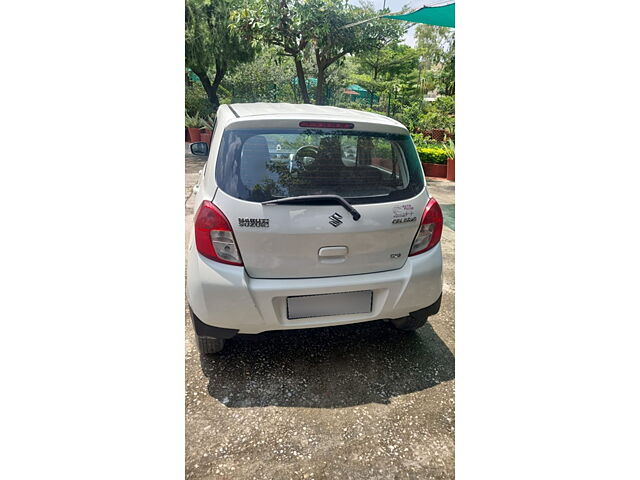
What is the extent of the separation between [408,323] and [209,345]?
123 cm

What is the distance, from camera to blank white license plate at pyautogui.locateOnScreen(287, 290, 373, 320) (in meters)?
1.79

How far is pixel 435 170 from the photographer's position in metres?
5.41

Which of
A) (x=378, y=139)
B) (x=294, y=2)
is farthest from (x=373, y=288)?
(x=294, y=2)

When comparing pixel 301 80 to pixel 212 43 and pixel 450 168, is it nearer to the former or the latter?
pixel 212 43

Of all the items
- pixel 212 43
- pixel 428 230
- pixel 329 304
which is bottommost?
pixel 329 304

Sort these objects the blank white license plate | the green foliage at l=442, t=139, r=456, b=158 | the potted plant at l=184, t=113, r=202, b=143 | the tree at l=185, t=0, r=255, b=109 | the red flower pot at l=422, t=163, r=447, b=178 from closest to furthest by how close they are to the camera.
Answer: the blank white license plate → the tree at l=185, t=0, r=255, b=109 → the green foliage at l=442, t=139, r=456, b=158 → the red flower pot at l=422, t=163, r=447, b=178 → the potted plant at l=184, t=113, r=202, b=143

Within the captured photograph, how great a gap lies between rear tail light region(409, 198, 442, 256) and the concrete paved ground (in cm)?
69

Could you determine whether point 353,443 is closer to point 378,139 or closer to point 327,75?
point 378,139

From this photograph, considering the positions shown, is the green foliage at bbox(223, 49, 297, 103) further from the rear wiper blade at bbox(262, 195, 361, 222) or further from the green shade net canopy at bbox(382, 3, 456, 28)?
the rear wiper blade at bbox(262, 195, 361, 222)

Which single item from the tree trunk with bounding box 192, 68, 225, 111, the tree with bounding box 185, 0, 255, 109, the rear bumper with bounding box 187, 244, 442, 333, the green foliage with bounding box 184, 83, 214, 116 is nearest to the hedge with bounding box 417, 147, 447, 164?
the tree with bounding box 185, 0, 255, 109

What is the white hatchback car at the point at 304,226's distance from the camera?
169 centimetres

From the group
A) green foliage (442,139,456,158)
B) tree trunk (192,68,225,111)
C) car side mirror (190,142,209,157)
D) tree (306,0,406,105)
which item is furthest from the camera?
tree trunk (192,68,225,111)

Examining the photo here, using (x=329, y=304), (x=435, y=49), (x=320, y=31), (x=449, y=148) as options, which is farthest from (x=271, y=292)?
(x=449, y=148)

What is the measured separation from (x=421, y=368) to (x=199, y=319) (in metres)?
1.29
